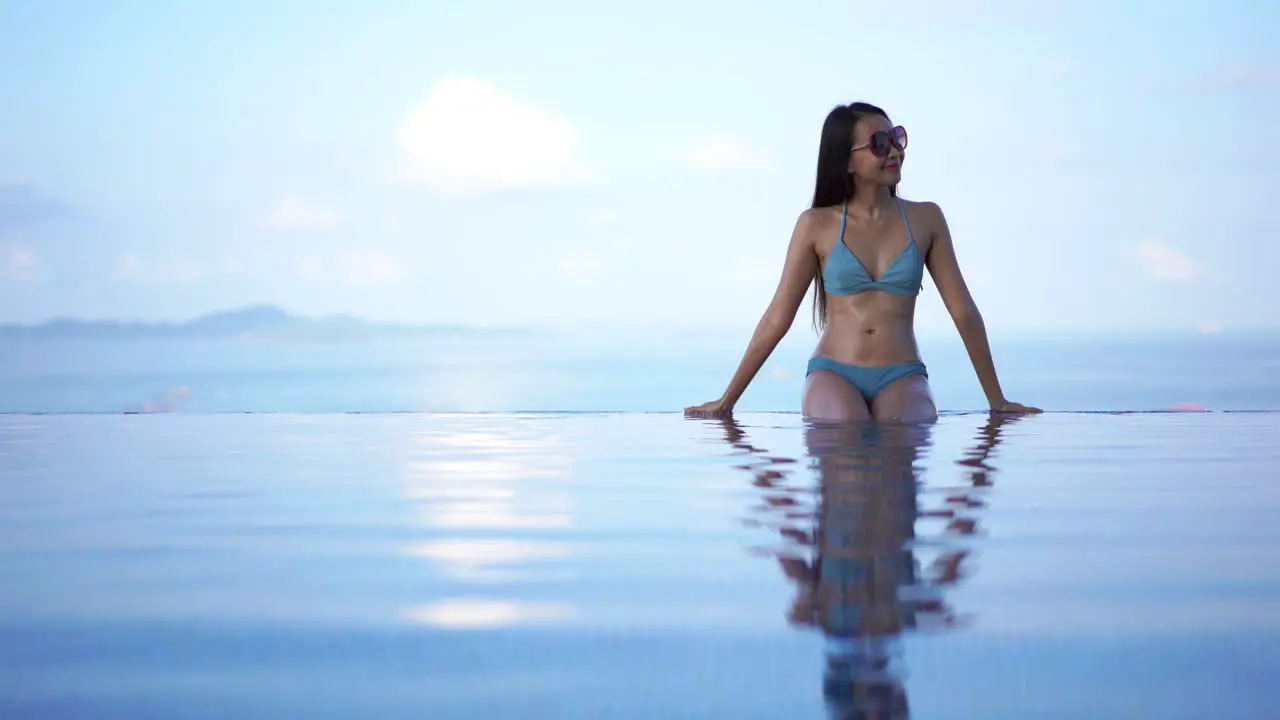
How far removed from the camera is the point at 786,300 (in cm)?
488

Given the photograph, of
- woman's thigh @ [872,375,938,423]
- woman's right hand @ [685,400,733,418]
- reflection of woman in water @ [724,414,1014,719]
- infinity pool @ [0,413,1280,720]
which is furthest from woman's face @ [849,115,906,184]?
reflection of woman in water @ [724,414,1014,719]

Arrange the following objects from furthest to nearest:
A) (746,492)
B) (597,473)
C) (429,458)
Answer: (429,458) → (597,473) → (746,492)

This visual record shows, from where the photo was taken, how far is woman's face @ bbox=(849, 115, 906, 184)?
4.67m

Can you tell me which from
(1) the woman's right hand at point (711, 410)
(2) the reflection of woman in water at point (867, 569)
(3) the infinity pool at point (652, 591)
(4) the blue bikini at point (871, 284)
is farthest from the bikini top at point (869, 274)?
(2) the reflection of woman in water at point (867, 569)

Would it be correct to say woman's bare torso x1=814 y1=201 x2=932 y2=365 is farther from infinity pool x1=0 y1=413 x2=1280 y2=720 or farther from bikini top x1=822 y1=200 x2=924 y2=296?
infinity pool x1=0 y1=413 x2=1280 y2=720

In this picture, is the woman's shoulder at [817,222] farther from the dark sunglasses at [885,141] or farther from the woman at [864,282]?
the dark sunglasses at [885,141]

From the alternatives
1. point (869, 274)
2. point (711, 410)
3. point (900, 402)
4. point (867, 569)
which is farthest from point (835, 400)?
point (867, 569)

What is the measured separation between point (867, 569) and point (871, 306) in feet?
11.2

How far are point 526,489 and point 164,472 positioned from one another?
3.60ft

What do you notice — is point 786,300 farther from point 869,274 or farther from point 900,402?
point 900,402

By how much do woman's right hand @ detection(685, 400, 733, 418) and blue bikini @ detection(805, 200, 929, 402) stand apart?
544 mm

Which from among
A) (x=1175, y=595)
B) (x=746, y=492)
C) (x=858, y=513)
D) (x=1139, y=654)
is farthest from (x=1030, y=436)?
(x=1139, y=654)

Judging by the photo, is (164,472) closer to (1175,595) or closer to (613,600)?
(613,600)

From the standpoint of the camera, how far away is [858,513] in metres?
1.88
